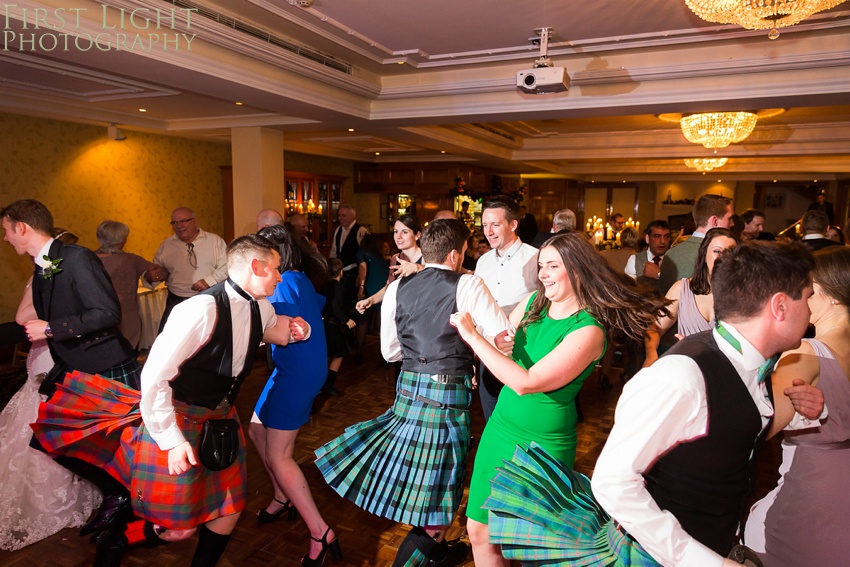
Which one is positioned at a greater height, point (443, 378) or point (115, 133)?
point (115, 133)

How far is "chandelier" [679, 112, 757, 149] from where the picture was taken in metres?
5.96

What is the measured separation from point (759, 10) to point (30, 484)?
4.30 meters

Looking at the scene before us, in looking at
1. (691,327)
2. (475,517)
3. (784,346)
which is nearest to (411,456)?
(475,517)

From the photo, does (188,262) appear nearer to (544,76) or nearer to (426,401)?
(544,76)

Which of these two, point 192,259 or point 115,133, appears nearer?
point 192,259

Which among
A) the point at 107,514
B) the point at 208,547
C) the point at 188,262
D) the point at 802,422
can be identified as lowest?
the point at 107,514

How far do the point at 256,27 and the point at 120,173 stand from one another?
4703 mm

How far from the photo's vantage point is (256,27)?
13.0 ft

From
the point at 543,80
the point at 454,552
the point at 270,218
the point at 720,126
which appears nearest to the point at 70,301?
the point at 270,218

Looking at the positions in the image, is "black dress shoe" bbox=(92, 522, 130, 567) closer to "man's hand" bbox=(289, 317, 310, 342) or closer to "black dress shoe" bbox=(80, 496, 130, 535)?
"black dress shoe" bbox=(80, 496, 130, 535)

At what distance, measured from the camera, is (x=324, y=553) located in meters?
2.42

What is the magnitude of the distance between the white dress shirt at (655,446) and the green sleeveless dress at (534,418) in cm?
62

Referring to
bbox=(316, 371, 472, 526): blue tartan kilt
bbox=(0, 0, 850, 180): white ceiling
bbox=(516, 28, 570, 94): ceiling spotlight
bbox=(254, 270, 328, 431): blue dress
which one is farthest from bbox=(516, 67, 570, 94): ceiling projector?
bbox=(316, 371, 472, 526): blue tartan kilt

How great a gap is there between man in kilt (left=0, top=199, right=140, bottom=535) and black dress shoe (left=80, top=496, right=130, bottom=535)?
5 cm
